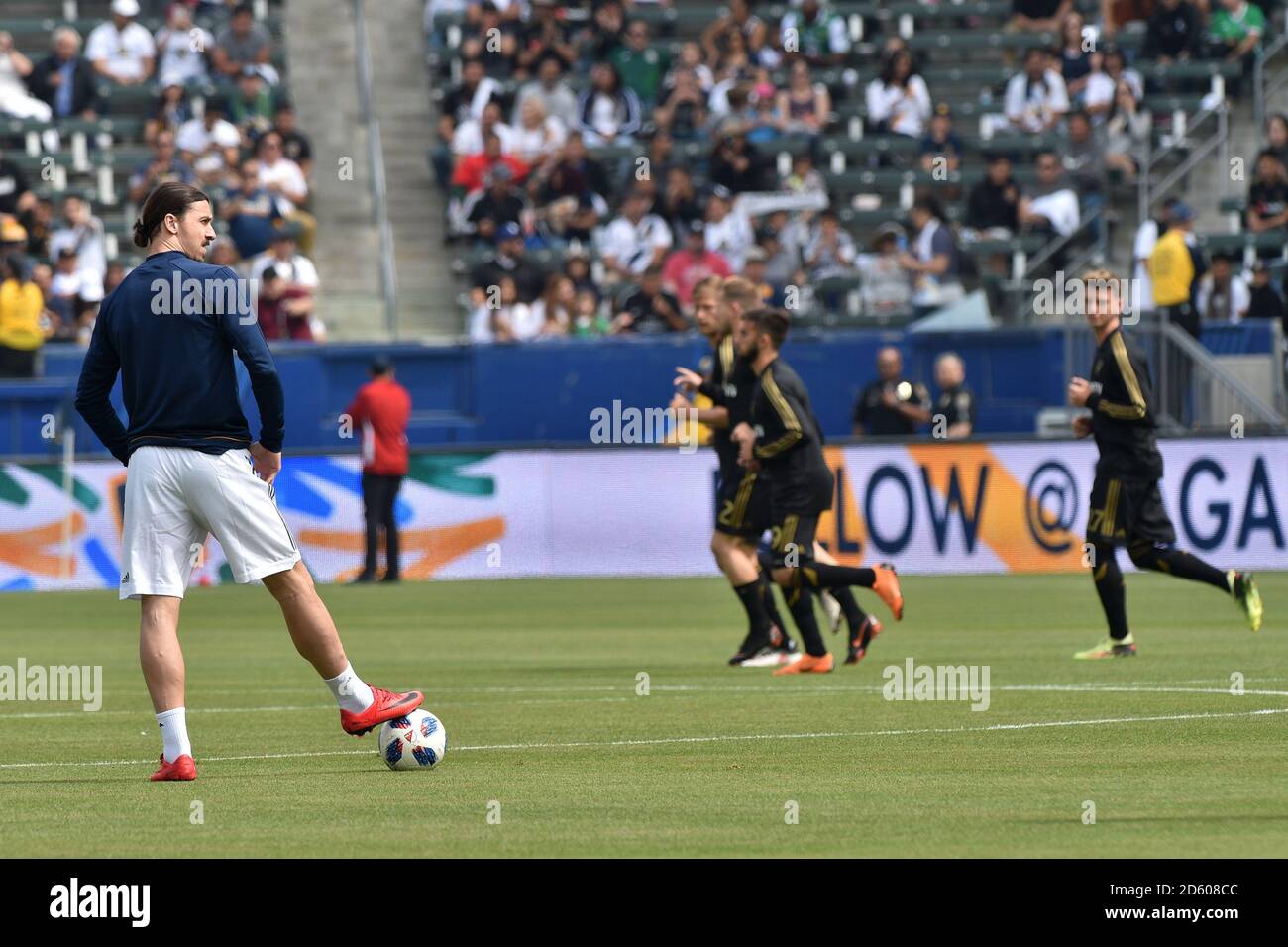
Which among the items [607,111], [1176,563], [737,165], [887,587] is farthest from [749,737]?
[607,111]

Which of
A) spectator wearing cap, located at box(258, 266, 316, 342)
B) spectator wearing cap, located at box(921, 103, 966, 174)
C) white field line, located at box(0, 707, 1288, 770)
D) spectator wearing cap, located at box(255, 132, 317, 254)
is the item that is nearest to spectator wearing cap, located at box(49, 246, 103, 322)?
spectator wearing cap, located at box(258, 266, 316, 342)

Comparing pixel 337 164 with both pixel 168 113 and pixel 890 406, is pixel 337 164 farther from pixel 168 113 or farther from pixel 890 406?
Result: pixel 890 406

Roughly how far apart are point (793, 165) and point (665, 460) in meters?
5.93

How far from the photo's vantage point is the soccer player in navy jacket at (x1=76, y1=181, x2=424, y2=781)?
32.4 ft

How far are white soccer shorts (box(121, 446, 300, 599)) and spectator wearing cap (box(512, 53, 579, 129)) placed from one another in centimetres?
2368

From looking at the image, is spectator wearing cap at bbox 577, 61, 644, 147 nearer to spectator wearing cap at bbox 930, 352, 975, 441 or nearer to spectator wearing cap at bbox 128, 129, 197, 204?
spectator wearing cap at bbox 128, 129, 197, 204

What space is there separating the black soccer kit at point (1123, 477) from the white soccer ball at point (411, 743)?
692 centimetres

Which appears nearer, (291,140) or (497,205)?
(497,205)

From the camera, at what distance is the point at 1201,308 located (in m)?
28.2

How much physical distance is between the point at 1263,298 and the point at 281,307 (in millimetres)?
11199

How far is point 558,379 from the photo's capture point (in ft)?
92.9

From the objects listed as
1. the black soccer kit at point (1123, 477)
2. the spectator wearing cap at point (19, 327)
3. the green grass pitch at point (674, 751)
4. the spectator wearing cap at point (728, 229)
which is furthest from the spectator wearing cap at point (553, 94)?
the black soccer kit at point (1123, 477)
